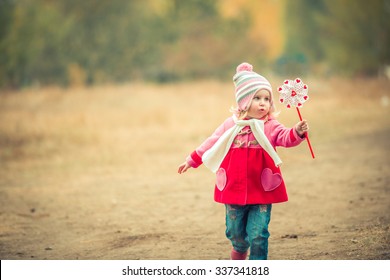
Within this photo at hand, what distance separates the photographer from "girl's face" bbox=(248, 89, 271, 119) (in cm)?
396

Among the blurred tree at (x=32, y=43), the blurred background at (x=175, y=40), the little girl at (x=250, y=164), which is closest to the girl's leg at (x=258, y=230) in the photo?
the little girl at (x=250, y=164)

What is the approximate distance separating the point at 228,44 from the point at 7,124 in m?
18.2

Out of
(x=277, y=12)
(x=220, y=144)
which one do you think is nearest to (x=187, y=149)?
(x=220, y=144)

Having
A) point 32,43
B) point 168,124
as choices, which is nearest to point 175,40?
point 32,43

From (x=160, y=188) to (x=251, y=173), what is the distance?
382 centimetres

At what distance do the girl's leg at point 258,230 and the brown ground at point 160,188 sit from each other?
2.39 ft

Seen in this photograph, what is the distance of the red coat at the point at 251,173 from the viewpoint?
3.89 meters

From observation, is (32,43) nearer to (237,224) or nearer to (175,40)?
(175,40)

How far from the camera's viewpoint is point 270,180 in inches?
154

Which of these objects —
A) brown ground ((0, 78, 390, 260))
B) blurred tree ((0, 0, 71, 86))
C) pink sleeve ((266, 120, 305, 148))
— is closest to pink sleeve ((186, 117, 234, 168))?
pink sleeve ((266, 120, 305, 148))

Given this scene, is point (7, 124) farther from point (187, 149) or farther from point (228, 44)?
point (228, 44)

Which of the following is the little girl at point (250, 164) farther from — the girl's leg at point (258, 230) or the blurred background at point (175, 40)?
the blurred background at point (175, 40)

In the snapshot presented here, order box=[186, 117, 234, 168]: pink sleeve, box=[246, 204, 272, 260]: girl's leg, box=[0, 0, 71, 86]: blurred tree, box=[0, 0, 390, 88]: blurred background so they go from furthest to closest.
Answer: box=[0, 0, 390, 88]: blurred background → box=[0, 0, 71, 86]: blurred tree → box=[186, 117, 234, 168]: pink sleeve → box=[246, 204, 272, 260]: girl's leg

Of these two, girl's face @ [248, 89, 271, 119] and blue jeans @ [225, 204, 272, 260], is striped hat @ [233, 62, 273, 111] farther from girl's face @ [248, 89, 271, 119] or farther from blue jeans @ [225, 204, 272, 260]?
blue jeans @ [225, 204, 272, 260]
